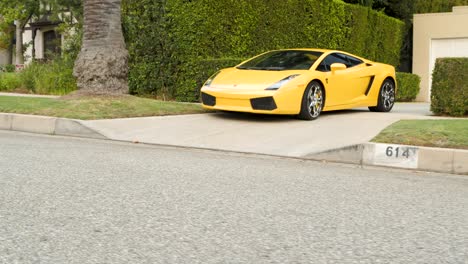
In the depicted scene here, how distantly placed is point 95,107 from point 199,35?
4.10 meters

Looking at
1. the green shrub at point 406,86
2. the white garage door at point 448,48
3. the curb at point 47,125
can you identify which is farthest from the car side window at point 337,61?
the white garage door at point 448,48

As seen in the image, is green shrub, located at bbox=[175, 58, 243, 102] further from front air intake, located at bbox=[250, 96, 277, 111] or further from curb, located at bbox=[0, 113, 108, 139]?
curb, located at bbox=[0, 113, 108, 139]

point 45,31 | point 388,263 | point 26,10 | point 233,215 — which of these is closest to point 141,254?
point 233,215

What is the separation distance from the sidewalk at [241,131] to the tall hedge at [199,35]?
3.42m

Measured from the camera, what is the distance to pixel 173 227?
378 centimetres

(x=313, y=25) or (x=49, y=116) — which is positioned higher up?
(x=313, y=25)

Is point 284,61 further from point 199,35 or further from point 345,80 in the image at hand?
point 199,35

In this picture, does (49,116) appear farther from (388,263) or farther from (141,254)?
(388,263)

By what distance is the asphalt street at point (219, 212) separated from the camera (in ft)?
10.9

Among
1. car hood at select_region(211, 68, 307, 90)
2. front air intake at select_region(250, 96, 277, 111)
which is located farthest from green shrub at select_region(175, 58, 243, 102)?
front air intake at select_region(250, 96, 277, 111)

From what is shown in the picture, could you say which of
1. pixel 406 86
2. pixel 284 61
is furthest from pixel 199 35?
pixel 406 86

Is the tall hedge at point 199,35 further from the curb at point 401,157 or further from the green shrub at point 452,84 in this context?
the curb at point 401,157

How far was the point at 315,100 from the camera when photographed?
9.66 m

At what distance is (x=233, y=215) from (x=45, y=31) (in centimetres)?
3232
